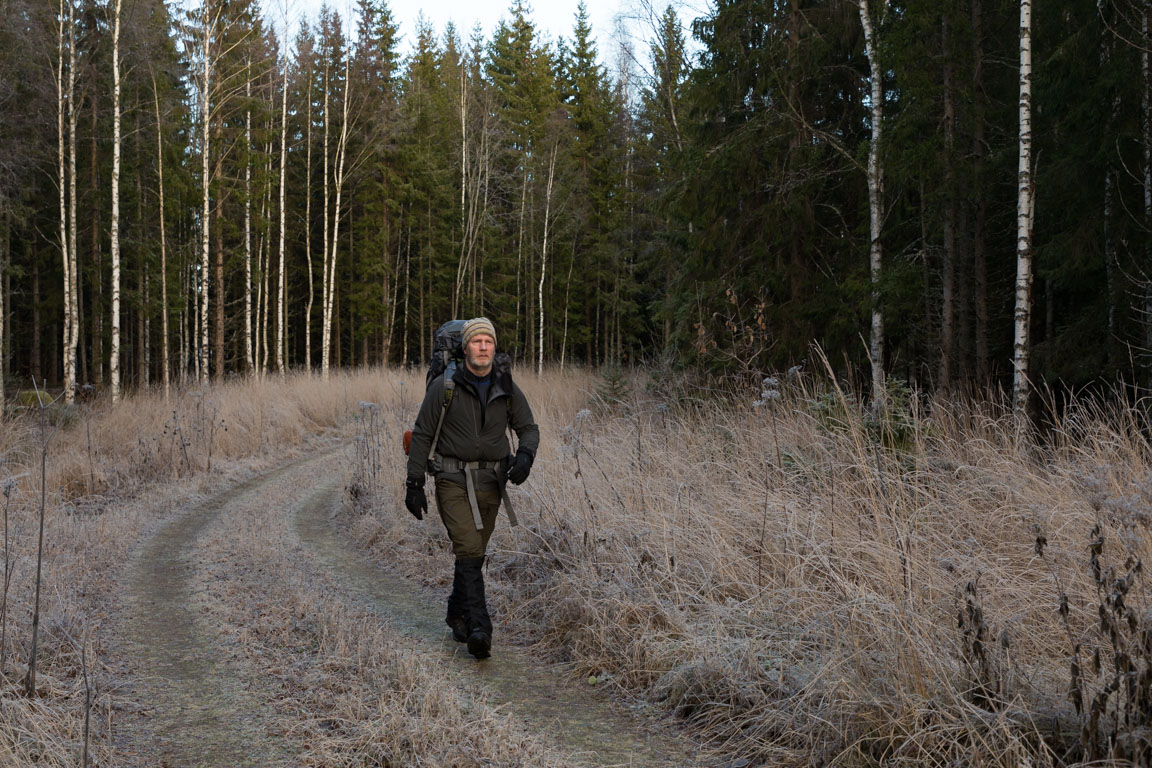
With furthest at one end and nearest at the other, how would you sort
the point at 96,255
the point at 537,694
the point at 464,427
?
1. the point at 96,255
2. the point at 464,427
3. the point at 537,694

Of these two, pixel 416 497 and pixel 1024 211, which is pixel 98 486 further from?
pixel 1024 211

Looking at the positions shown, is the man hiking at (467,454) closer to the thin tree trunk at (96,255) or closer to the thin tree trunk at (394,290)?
the thin tree trunk at (96,255)

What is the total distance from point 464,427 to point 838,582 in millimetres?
2451

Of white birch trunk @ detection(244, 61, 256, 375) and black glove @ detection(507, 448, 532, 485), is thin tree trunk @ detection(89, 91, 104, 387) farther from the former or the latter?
black glove @ detection(507, 448, 532, 485)

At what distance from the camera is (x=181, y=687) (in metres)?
4.30

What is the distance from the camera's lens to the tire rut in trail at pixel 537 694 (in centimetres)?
371

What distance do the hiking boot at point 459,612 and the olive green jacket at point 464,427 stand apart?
27.8 inches

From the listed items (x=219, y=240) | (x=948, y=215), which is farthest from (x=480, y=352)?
(x=219, y=240)

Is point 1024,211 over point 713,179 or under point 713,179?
under

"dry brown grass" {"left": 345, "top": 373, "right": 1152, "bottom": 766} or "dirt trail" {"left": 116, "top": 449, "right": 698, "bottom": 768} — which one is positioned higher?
"dry brown grass" {"left": 345, "top": 373, "right": 1152, "bottom": 766}

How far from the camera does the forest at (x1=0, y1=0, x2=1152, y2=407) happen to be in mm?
12219

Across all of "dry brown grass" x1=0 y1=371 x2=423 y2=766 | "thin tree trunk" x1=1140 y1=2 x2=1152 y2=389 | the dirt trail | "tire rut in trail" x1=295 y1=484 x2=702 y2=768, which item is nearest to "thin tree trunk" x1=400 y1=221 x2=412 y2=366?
"dry brown grass" x1=0 y1=371 x2=423 y2=766

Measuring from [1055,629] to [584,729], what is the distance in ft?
7.42

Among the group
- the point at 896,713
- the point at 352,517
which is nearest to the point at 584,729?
the point at 896,713
